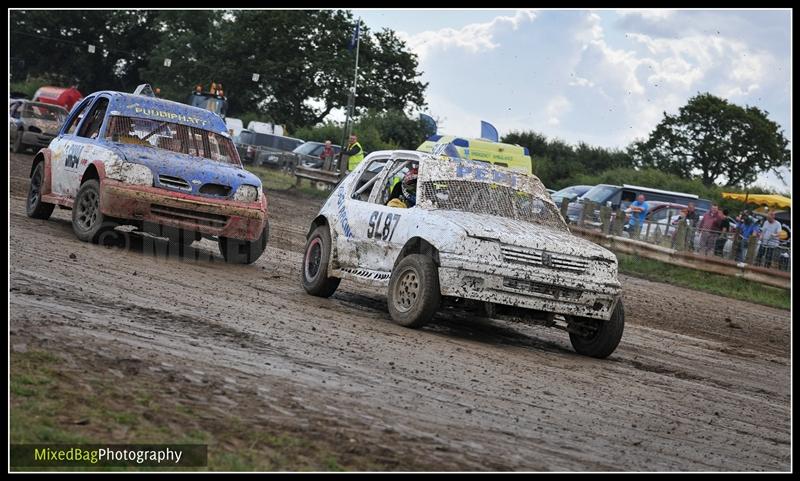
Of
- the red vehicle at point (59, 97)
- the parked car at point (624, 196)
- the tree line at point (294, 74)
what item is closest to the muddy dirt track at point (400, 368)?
the parked car at point (624, 196)

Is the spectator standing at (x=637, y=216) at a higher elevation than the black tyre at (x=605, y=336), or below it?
higher

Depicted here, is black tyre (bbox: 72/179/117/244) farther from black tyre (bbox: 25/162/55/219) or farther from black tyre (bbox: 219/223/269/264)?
black tyre (bbox: 25/162/55/219)

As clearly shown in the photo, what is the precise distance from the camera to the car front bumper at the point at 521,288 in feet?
31.2

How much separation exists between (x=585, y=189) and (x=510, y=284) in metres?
27.7

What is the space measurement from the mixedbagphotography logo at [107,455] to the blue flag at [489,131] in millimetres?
20823

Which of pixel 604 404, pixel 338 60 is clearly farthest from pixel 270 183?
pixel 338 60

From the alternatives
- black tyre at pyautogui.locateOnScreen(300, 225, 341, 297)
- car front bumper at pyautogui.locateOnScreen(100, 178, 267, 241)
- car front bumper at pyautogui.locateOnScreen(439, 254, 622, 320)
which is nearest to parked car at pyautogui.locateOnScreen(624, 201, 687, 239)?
car front bumper at pyautogui.locateOnScreen(100, 178, 267, 241)

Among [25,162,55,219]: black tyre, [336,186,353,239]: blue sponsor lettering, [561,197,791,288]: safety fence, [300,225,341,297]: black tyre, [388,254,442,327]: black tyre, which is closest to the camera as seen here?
[388,254,442,327]: black tyre

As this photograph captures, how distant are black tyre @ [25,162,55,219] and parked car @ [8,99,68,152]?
1771 centimetres

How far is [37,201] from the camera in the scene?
14.5 metres

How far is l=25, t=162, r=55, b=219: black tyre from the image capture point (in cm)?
1446

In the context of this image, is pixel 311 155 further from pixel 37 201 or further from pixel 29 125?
pixel 37 201

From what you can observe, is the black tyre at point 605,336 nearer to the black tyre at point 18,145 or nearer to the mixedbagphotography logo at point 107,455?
the mixedbagphotography logo at point 107,455

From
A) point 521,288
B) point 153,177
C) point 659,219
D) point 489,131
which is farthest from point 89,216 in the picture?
point 659,219
